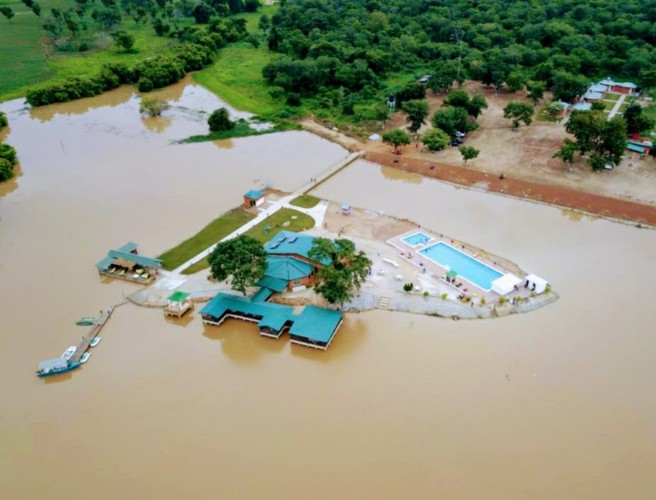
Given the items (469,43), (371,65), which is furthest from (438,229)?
(469,43)

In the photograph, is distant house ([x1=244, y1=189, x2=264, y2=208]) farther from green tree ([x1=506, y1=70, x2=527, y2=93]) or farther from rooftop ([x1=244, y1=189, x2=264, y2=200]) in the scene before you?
green tree ([x1=506, y1=70, x2=527, y2=93])

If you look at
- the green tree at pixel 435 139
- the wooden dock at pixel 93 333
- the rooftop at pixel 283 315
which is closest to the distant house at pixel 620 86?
the green tree at pixel 435 139

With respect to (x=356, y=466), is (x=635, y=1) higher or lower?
higher

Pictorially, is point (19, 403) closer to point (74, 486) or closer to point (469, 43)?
point (74, 486)

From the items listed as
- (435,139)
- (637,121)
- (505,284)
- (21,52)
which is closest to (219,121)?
(435,139)

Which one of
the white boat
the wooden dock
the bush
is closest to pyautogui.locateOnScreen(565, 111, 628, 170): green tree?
the wooden dock

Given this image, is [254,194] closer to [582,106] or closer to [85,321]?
[85,321]

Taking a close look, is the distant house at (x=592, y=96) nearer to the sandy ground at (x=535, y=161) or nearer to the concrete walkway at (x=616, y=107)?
the concrete walkway at (x=616, y=107)
